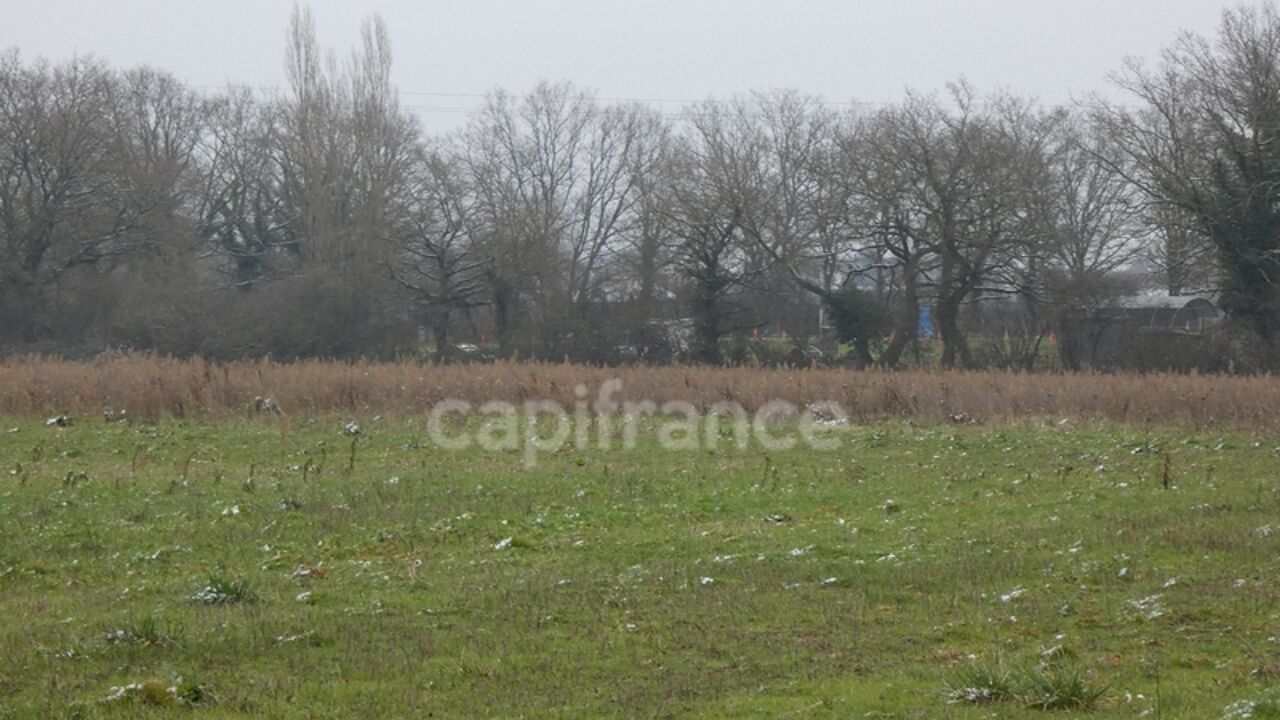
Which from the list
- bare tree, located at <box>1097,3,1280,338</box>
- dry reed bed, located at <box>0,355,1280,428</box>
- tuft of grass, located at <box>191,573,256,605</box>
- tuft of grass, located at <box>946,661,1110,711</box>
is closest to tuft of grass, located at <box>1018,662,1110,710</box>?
tuft of grass, located at <box>946,661,1110,711</box>

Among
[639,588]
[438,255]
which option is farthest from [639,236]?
[639,588]

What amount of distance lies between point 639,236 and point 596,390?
3117 centimetres

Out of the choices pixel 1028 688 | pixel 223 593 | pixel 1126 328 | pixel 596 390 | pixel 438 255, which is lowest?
pixel 1028 688

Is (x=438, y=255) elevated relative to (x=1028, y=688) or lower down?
elevated

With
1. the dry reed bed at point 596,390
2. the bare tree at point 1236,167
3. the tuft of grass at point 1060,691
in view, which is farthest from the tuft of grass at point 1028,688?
the bare tree at point 1236,167

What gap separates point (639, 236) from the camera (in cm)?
5756

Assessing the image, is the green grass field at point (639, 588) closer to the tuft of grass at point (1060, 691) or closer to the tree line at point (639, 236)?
the tuft of grass at point (1060, 691)

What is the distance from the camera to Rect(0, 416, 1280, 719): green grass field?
6.81m

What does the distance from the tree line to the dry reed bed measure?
66.4 feet

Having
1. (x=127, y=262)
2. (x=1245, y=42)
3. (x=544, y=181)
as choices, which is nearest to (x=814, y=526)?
(x=1245, y=42)

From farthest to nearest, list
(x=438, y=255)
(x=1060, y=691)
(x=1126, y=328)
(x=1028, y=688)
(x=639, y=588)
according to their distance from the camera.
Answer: (x=438, y=255) → (x=1126, y=328) → (x=639, y=588) → (x=1028, y=688) → (x=1060, y=691)

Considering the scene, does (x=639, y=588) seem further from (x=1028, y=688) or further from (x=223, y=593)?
(x=1028, y=688)

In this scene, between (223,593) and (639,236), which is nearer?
(223,593)

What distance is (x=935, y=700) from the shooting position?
21.6ft
